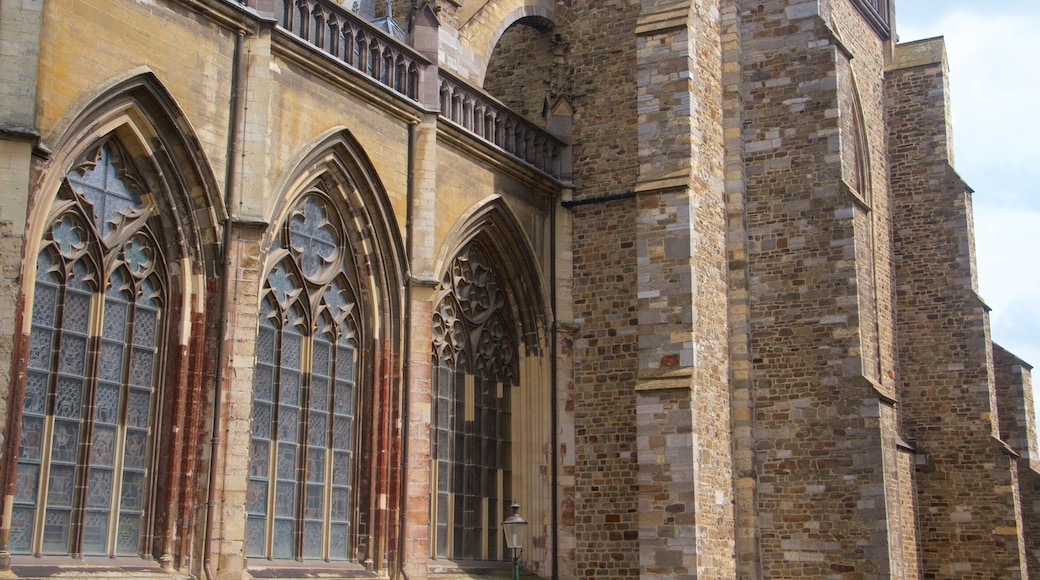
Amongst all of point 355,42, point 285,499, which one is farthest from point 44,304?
point 355,42

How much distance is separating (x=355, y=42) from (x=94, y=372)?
5.26m

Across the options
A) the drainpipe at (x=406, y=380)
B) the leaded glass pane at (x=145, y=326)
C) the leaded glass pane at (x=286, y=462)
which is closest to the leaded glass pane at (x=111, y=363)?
the leaded glass pane at (x=145, y=326)

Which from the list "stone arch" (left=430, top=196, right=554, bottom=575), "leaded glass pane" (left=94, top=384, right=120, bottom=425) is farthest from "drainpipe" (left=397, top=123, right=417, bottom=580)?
"leaded glass pane" (left=94, top=384, right=120, bottom=425)

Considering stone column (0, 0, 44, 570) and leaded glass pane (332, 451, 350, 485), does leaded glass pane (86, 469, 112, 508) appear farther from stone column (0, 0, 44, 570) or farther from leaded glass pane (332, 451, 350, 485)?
leaded glass pane (332, 451, 350, 485)

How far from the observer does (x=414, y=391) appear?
14.6 meters

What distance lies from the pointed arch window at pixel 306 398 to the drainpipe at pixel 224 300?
87cm

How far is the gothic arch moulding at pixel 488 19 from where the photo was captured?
1812 cm

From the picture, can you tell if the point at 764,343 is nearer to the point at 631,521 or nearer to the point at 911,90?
the point at 631,521

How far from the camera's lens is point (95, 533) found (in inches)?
436

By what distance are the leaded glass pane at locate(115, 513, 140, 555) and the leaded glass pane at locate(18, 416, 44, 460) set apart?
1.09 metres

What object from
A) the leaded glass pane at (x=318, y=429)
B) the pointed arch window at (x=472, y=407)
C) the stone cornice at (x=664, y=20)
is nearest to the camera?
the leaded glass pane at (x=318, y=429)

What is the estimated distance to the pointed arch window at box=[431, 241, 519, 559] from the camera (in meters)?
15.9

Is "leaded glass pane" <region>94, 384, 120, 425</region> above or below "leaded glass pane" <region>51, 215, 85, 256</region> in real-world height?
below

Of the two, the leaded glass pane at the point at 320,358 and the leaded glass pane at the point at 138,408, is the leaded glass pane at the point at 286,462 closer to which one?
the leaded glass pane at the point at 320,358
